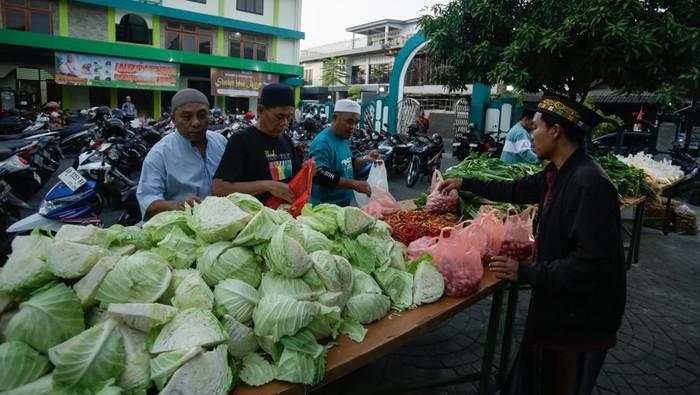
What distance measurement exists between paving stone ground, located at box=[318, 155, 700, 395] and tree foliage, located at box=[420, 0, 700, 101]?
3.54 metres

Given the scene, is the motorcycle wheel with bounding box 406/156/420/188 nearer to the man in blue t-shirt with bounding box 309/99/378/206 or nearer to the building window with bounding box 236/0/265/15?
the man in blue t-shirt with bounding box 309/99/378/206

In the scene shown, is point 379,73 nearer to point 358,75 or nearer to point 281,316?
point 358,75

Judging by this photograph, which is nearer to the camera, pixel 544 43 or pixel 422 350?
pixel 422 350

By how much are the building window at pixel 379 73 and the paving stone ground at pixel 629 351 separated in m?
34.2

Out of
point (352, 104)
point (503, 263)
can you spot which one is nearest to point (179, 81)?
point (352, 104)

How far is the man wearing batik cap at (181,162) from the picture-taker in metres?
2.89

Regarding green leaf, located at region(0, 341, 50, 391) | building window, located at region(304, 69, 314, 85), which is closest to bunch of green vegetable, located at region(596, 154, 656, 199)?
green leaf, located at region(0, 341, 50, 391)

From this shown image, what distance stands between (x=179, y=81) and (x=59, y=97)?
19.1 feet

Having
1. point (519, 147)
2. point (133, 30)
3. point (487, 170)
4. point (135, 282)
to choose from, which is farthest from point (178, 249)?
point (133, 30)

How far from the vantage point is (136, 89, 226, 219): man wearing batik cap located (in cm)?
289

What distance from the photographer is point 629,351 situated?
3705mm

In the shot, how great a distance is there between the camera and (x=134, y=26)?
73.3 ft

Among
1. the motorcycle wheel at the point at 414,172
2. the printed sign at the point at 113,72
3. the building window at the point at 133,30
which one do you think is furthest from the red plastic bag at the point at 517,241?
the building window at the point at 133,30

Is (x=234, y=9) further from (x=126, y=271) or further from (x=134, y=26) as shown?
(x=126, y=271)
